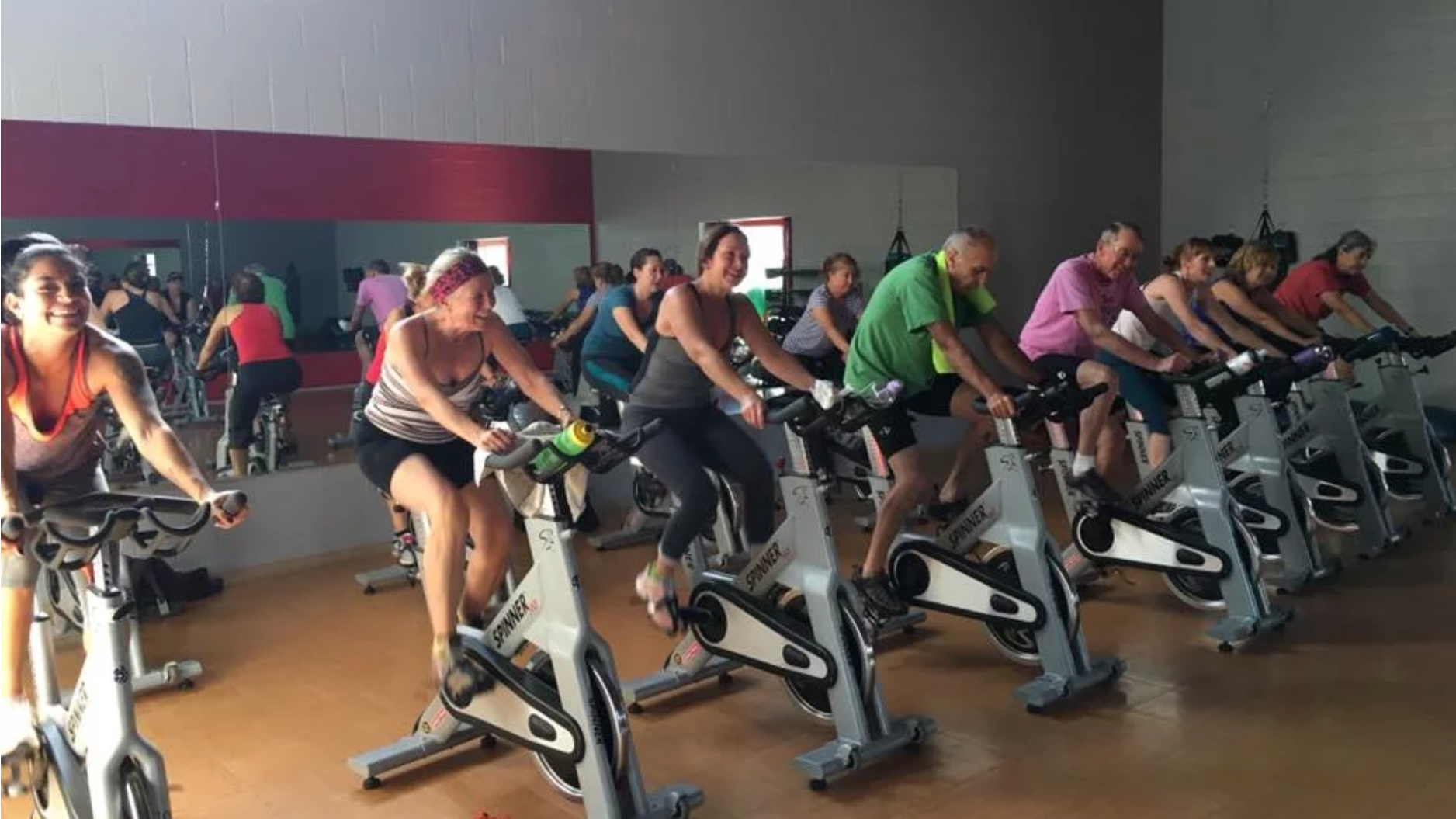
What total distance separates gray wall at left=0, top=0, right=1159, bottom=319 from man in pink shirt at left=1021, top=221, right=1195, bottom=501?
274 cm

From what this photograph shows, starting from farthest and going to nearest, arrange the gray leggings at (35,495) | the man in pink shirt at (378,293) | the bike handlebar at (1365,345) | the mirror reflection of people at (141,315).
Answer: the man in pink shirt at (378,293) → the bike handlebar at (1365,345) → the mirror reflection of people at (141,315) → the gray leggings at (35,495)

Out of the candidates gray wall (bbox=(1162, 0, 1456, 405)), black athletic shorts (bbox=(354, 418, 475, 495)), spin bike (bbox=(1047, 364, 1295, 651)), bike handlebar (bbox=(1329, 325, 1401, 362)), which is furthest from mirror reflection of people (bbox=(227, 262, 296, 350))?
gray wall (bbox=(1162, 0, 1456, 405))

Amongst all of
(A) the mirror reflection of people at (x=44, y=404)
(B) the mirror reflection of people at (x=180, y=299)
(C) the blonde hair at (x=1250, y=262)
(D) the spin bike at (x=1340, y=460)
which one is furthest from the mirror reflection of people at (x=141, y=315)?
(D) the spin bike at (x=1340, y=460)

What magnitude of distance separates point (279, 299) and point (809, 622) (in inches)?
128

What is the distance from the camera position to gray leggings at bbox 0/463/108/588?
2.59 metres

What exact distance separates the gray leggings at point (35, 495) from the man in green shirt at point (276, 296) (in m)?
2.55

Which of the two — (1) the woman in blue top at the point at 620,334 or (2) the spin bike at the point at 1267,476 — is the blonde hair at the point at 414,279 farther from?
(2) the spin bike at the point at 1267,476

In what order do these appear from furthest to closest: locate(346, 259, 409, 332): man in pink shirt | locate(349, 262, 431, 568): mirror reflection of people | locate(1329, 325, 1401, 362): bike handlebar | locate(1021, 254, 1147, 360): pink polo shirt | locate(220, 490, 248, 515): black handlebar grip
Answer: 1. locate(346, 259, 409, 332): man in pink shirt
2. locate(1329, 325, 1401, 362): bike handlebar
3. locate(349, 262, 431, 568): mirror reflection of people
4. locate(1021, 254, 1147, 360): pink polo shirt
5. locate(220, 490, 248, 515): black handlebar grip

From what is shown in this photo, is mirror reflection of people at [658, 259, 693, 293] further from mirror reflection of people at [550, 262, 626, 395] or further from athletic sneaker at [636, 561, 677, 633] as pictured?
athletic sneaker at [636, 561, 677, 633]

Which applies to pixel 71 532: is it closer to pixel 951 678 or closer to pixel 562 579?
pixel 562 579

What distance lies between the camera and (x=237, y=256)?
17.9 feet

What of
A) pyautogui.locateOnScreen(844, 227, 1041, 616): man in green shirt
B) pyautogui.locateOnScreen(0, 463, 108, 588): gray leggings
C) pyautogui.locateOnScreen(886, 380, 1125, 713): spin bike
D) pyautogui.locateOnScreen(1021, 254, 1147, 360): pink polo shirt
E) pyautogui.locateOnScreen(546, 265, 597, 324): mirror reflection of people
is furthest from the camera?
pyautogui.locateOnScreen(546, 265, 597, 324): mirror reflection of people

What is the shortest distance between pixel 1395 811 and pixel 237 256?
15.9 ft

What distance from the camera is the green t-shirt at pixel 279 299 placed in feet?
18.2
